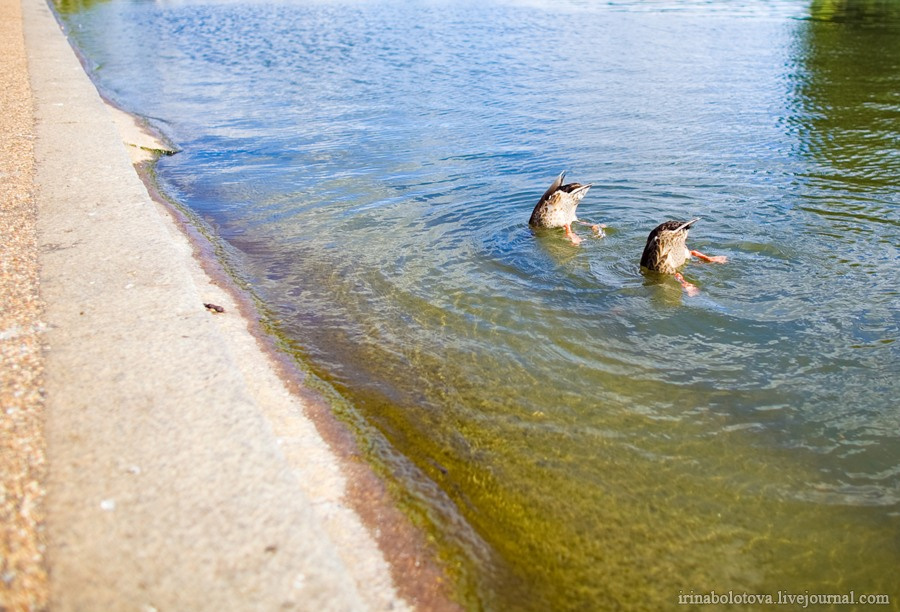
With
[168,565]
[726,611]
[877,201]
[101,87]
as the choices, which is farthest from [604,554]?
[101,87]

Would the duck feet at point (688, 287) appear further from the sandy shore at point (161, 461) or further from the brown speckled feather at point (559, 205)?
the sandy shore at point (161, 461)

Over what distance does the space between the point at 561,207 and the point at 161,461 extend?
20.2 ft

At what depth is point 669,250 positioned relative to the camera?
25.2 ft

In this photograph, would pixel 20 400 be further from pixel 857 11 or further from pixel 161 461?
pixel 857 11

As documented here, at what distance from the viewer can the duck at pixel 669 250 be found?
7.56 metres

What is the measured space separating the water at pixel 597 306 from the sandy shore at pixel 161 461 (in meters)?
0.43

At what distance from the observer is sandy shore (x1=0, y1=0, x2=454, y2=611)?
3104 mm

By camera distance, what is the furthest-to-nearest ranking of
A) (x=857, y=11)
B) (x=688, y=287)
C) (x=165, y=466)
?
(x=857, y=11), (x=688, y=287), (x=165, y=466)

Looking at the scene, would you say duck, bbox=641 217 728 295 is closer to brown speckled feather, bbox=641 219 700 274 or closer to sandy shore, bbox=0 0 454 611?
brown speckled feather, bbox=641 219 700 274

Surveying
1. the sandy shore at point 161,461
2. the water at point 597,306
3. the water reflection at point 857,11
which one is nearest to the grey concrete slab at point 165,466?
the sandy shore at point 161,461

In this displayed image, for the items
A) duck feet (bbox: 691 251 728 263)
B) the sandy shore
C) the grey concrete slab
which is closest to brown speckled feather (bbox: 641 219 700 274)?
duck feet (bbox: 691 251 728 263)

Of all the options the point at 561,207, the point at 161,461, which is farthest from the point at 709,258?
the point at 161,461

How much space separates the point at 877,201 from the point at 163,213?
9065 mm

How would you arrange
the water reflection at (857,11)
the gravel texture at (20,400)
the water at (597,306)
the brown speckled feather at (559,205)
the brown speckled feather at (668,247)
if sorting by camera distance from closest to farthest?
the gravel texture at (20,400) → the water at (597,306) → the brown speckled feather at (668,247) → the brown speckled feather at (559,205) → the water reflection at (857,11)
